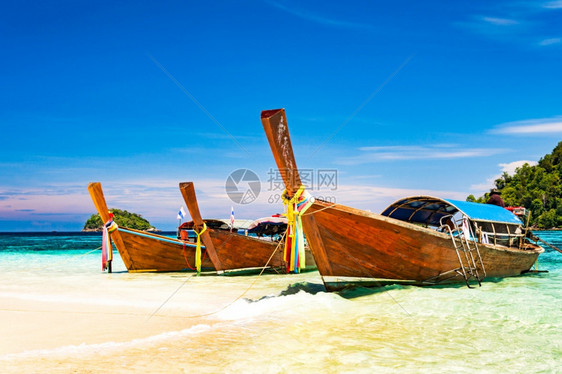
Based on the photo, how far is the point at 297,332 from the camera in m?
5.80

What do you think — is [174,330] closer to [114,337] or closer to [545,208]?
[114,337]

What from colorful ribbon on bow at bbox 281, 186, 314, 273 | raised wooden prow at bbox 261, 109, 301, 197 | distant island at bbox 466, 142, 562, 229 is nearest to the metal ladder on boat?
colorful ribbon on bow at bbox 281, 186, 314, 273

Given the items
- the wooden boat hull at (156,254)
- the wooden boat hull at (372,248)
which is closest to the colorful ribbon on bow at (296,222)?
the wooden boat hull at (372,248)

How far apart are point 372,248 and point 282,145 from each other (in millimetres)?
3043

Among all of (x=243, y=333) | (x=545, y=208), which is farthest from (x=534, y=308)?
(x=545, y=208)

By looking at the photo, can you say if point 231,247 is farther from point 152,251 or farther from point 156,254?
point 152,251

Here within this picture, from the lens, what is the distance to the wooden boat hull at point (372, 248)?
7.38 m

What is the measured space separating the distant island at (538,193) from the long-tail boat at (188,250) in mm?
74472

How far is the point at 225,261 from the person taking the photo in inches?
530

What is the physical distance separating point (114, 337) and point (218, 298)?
3598mm

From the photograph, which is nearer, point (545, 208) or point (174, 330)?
point (174, 330)

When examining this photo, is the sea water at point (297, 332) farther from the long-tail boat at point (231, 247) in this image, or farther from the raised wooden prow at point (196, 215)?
the long-tail boat at point (231, 247)

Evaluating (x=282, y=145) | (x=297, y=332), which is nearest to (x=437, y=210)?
(x=282, y=145)

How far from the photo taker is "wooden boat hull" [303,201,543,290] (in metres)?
7.38
